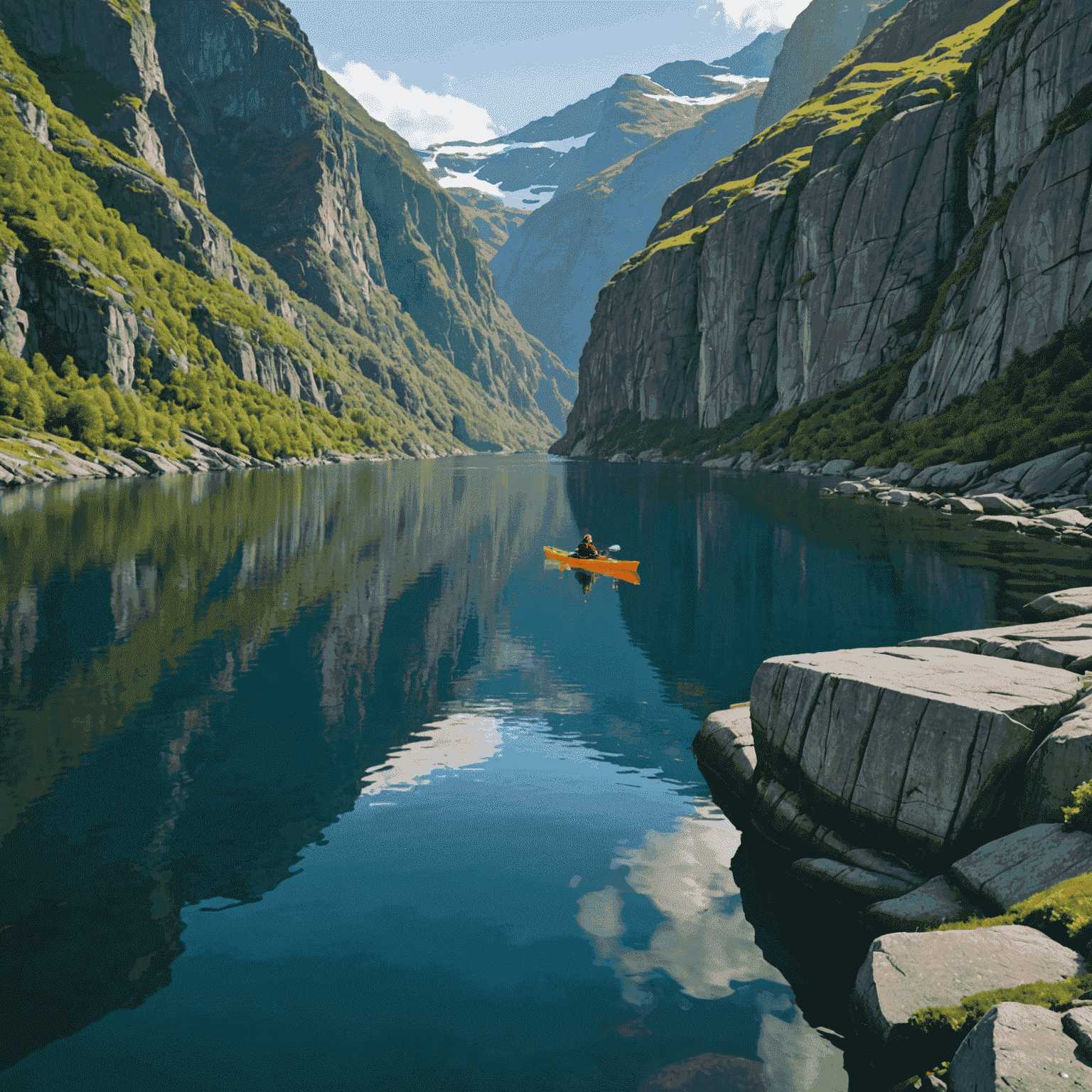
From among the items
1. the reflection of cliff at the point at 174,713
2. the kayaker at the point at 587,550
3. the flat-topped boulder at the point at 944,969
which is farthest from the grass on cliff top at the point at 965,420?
the flat-topped boulder at the point at 944,969

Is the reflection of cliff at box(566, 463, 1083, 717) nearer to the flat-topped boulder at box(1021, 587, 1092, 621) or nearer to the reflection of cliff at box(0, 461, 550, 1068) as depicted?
the flat-topped boulder at box(1021, 587, 1092, 621)

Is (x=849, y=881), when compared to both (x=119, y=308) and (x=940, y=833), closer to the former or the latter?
(x=940, y=833)

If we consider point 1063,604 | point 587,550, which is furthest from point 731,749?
point 587,550

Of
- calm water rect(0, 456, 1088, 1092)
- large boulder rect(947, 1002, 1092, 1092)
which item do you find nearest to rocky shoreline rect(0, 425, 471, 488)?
calm water rect(0, 456, 1088, 1092)

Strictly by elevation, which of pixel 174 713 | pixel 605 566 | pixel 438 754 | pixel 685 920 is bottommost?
pixel 174 713

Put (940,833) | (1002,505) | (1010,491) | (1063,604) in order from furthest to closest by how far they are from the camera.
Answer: (1010,491)
(1002,505)
(1063,604)
(940,833)
